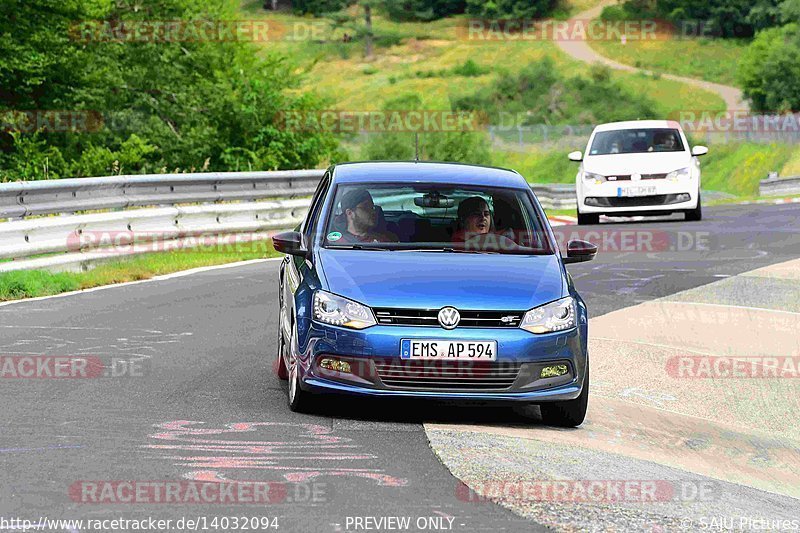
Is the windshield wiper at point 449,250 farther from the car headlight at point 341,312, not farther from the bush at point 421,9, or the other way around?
the bush at point 421,9

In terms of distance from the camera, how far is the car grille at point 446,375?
8.17 metres

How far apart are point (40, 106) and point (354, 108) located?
73.5 meters

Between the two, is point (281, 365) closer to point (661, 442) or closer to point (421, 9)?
point (661, 442)

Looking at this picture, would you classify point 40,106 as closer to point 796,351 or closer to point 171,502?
point 796,351

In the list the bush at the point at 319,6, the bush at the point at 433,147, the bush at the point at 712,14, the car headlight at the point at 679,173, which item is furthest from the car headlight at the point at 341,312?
the bush at the point at 319,6

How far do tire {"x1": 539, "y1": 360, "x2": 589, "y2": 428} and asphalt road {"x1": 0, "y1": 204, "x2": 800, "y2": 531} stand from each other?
0.54 ft

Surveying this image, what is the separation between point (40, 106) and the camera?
110 ft

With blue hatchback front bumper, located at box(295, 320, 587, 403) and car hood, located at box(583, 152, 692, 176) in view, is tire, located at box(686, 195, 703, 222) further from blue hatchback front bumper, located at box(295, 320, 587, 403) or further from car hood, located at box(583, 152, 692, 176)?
blue hatchback front bumper, located at box(295, 320, 587, 403)

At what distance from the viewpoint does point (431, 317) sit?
819 cm

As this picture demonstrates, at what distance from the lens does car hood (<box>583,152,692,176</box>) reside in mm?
25500

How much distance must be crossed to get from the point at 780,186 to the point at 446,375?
130 feet

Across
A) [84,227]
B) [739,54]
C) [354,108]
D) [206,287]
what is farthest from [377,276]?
[739,54]

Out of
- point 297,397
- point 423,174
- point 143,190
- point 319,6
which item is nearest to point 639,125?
point 143,190

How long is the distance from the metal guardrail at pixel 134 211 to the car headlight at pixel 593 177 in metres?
4.68
